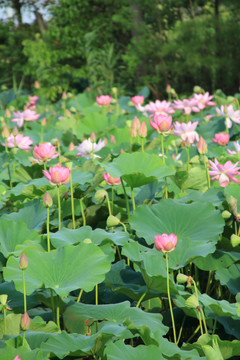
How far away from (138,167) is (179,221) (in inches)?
8.9

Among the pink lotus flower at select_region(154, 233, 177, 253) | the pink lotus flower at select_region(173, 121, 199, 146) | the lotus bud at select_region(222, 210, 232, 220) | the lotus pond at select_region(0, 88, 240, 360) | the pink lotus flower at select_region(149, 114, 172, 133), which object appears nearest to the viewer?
the lotus pond at select_region(0, 88, 240, 360)

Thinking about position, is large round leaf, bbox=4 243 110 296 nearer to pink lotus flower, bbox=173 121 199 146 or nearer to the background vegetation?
pink lotus flower, bbox=173 121 199 146

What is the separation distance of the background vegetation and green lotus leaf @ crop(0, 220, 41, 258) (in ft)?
11.2

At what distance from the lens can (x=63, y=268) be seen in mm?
1136

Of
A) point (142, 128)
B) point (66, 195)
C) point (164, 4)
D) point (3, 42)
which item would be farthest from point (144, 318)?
point (3, 42)

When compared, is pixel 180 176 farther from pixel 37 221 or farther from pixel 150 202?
pixel 37 221

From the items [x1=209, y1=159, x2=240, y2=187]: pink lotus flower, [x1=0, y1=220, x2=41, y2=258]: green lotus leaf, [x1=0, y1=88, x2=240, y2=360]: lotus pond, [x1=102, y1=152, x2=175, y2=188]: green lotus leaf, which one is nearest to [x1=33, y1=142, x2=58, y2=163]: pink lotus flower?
[x1=0, y1=88, x2=240, y2=360]: lotus pond

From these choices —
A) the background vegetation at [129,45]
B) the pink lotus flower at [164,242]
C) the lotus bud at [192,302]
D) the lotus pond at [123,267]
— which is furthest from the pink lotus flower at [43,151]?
the background vegetation at [129,45]

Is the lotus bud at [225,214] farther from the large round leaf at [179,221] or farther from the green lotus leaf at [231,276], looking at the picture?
the green lotus leaf at [231,276]

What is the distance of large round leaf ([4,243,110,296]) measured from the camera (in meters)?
1.09

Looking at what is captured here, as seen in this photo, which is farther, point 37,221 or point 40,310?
point 37,221

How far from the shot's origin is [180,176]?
1.62 m

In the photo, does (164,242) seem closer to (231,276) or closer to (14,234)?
(231,276)

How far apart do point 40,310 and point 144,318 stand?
31 cm
